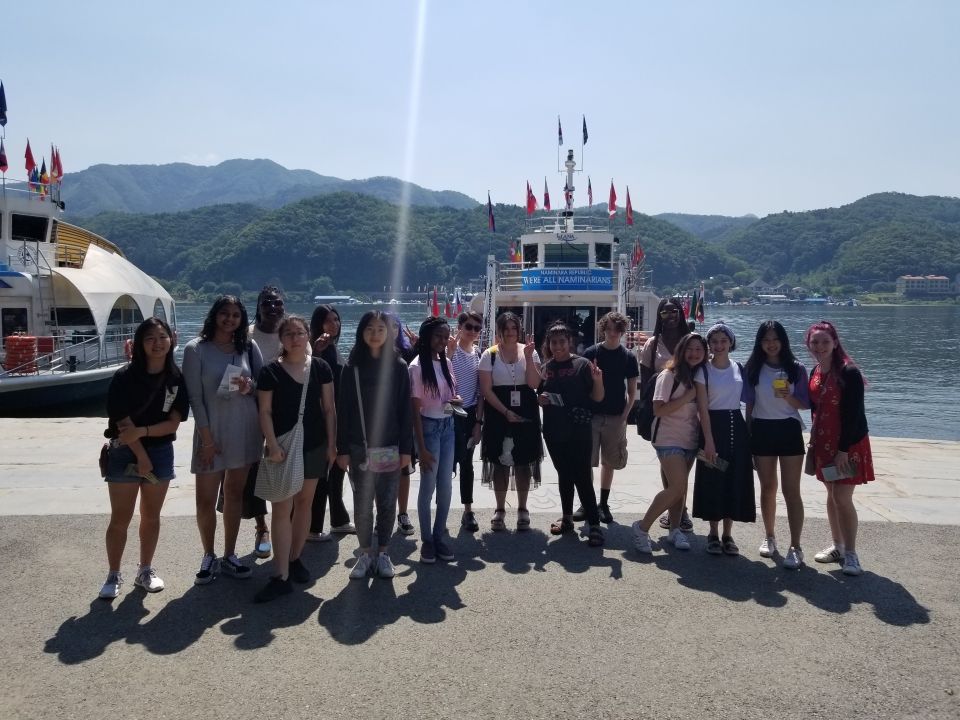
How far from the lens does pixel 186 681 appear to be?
346 centimetres

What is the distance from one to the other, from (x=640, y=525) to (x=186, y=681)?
3136 millimetres

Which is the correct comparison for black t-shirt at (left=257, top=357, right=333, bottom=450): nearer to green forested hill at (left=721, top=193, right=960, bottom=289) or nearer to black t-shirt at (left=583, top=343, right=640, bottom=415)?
black t-shirt at (left=583, top=343, right=640, bottom=415)

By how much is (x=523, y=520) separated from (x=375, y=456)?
62.3 inches

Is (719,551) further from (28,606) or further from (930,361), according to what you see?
(930,361)

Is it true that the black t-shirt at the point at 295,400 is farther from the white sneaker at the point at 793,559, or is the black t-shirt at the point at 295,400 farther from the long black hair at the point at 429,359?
the white sneaker at the point at 793,559

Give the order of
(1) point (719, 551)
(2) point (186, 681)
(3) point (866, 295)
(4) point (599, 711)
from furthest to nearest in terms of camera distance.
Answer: (3) point (866, 295)
(1) point (719, 551)
(2) point (186, 681)
(4) point (599, 711)

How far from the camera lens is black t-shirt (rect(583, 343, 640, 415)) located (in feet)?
19.4

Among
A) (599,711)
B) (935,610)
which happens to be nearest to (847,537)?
(935,610)

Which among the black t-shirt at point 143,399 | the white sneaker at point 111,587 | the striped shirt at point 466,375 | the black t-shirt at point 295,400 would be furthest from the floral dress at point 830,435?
the white sneaker at point 111,587

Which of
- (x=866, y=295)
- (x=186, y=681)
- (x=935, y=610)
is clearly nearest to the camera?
(x=186, y=681)

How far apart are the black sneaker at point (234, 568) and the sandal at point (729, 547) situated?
319 centimetres

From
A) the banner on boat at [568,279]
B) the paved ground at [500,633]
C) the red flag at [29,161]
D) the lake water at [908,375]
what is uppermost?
the red flag at [29,161]

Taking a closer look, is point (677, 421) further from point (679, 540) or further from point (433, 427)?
point (433, 427)

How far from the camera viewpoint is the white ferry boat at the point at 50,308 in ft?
58.6
